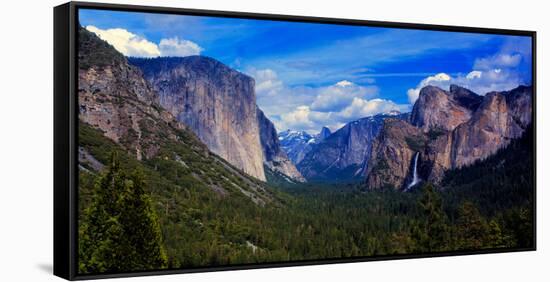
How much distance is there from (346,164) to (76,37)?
17.2ft

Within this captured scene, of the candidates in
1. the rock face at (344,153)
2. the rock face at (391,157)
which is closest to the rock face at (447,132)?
the rock face at (391,157)

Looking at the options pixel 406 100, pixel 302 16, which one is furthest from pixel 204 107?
pixel 406 100

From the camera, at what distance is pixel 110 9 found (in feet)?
45.0

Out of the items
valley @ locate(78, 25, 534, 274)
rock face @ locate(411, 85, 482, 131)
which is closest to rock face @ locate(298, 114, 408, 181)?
valley @ locate(78, 25, 534, 274)

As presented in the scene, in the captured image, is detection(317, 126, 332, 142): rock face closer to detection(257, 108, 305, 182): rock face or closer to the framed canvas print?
the framed canvas print

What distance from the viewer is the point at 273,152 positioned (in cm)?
1559

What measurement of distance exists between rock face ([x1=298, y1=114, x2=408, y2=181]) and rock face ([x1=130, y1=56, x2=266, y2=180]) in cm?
113

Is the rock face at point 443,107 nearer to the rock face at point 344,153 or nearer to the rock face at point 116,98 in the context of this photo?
the rock face at point 344,153

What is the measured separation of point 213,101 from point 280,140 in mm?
1345

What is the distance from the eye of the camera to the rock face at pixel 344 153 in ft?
52.3

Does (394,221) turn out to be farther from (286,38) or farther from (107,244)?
(107,244)

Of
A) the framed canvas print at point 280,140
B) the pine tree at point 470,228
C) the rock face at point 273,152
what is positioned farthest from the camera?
the pine tree at point 470,228

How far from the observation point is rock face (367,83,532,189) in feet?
53.8

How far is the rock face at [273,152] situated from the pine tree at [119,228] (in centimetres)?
236
